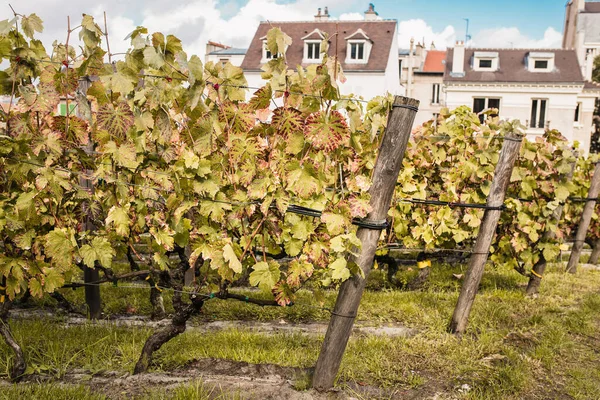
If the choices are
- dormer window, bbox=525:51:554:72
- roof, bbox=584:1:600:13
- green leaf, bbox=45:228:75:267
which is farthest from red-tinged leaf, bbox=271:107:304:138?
roof, bbox=584:1:600:13

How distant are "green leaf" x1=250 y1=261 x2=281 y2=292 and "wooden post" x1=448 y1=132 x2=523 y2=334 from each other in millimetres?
2306

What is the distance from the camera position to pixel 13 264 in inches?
133

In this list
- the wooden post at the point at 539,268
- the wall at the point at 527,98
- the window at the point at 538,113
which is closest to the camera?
the wooden post at the point at 539,268

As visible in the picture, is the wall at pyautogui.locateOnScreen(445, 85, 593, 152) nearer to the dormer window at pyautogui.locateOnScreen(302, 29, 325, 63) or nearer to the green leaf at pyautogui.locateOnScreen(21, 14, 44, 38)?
the dormer window at pyautogui.locateOnScreen(302, 29, 325, 63)

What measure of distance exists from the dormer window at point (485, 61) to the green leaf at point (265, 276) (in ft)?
116

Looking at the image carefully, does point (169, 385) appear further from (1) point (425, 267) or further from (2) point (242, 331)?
(1) point (425, 267)

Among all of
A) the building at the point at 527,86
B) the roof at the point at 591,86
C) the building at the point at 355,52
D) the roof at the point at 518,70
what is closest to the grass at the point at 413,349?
the building at the point at 355,52

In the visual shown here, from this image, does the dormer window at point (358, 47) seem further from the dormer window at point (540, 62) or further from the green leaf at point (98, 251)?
the green leaf at point (98, 251)

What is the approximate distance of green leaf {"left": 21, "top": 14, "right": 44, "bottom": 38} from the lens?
320 cm

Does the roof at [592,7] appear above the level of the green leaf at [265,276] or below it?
above

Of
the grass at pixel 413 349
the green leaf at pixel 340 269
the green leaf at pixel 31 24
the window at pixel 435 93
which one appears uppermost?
the window at pixel 435 93

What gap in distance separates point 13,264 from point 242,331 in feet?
6.25

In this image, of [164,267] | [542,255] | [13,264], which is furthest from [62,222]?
[542,255]

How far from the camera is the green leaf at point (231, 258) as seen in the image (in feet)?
9.99
